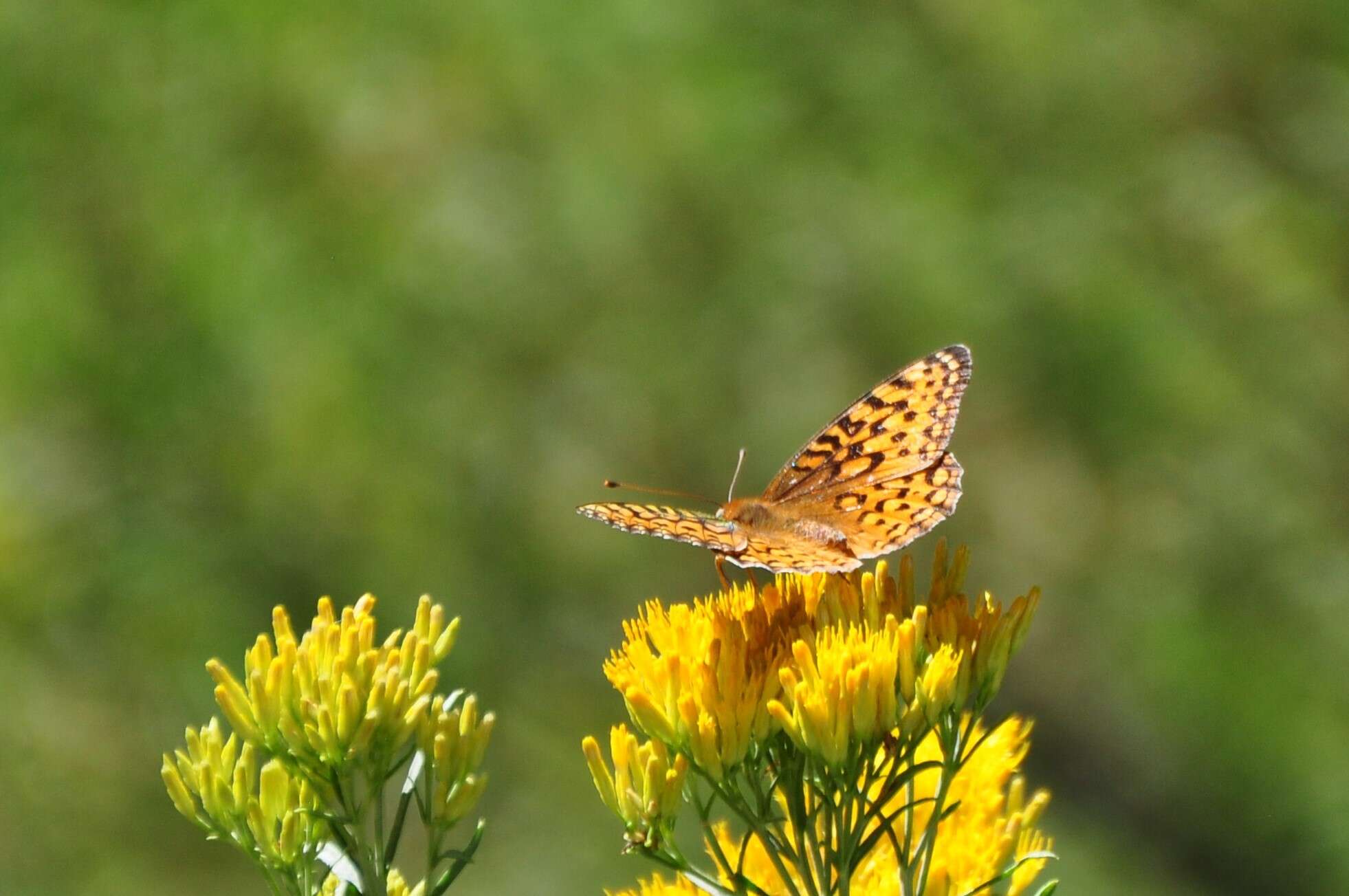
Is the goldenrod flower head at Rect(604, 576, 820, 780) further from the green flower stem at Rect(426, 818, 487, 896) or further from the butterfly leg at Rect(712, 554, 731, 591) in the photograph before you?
the green flower stem at Rect(426, 818, 487, 896)

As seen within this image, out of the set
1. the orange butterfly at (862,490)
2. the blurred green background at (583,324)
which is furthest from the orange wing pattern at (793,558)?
the blurred green background at (583,324)

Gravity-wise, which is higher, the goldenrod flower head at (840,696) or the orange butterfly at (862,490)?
the orange butterfly at (862,490)

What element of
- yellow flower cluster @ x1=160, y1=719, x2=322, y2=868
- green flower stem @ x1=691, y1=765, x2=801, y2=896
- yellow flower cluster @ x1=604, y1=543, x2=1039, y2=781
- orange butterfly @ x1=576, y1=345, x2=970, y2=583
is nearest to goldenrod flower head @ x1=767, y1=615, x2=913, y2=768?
yellow flower cluster @ x1=604, y1=543, x2=1039, y2=781

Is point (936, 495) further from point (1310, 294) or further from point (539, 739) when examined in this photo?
point (539, 739)

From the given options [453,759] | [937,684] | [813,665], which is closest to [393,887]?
[453,759]

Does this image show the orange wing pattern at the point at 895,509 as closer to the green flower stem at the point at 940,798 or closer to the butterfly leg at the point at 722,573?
the butterfly leg at the point at 722,573
